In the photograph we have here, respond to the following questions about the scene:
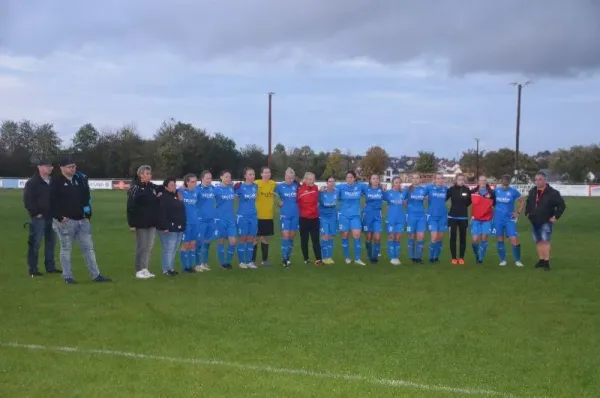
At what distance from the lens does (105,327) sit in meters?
7.49

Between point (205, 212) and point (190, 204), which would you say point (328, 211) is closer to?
point (205, 212)

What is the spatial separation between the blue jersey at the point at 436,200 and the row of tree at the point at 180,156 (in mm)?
53949

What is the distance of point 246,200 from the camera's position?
12.6m

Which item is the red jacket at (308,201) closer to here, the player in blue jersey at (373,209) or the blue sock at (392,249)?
the player in blue jersey at (373,209)

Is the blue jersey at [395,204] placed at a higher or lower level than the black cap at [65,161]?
lower

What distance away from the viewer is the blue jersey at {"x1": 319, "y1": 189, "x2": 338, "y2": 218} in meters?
13.1

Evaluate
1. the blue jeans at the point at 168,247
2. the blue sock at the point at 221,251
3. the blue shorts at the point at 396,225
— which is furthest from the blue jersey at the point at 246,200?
the blue shorts at the point at 396,225

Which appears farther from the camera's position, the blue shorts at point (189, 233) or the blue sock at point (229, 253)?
the blue sock at point (229, 253)

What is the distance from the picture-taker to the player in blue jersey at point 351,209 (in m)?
13.2

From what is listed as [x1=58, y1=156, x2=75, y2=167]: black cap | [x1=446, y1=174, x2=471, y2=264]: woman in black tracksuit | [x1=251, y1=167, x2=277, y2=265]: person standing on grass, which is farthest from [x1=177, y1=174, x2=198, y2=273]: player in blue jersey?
[x1=446, y1=174, x2=471, y2=264]: woman in black tracksuit

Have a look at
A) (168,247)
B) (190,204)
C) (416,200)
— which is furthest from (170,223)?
(416,200)

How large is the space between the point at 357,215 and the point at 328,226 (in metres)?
0.68

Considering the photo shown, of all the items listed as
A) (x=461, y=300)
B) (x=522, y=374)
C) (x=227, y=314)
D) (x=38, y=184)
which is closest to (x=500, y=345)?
(x=522, y=374)

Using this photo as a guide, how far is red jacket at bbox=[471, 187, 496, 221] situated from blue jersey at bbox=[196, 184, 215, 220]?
5600mm
